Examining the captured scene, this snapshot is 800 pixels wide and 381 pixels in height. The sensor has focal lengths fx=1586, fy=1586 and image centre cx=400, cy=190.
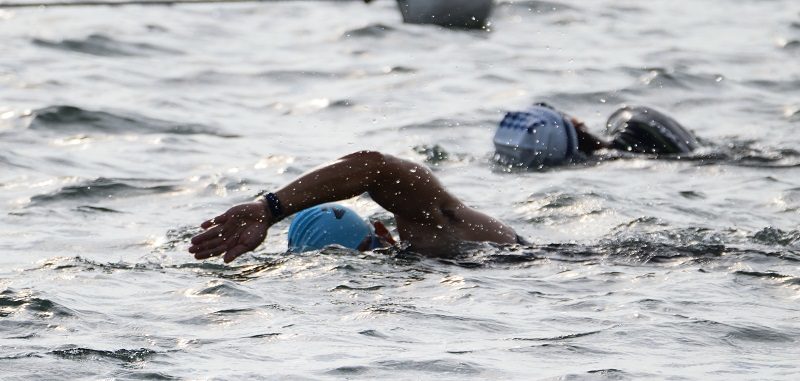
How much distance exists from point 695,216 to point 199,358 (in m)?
4.76

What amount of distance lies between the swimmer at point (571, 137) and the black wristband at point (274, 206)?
14.6 feet

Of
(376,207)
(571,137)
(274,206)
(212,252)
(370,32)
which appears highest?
(274,206)

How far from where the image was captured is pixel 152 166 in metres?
11.5

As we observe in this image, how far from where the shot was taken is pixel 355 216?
8.44 metres

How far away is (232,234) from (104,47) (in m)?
10.6

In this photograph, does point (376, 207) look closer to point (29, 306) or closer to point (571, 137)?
point (571, 137)

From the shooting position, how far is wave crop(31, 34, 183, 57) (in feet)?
55.9

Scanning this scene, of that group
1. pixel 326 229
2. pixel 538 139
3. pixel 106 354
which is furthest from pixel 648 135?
pixel 106 354

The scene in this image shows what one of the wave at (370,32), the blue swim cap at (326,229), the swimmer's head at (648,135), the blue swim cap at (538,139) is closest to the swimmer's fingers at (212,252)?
the blue swim cap at (326,229)

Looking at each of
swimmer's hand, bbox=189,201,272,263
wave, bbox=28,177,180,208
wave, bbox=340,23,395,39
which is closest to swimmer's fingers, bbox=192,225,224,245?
swimmer's hand, bbox=189,201,272,263

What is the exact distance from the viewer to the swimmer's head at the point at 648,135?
11.9 meters

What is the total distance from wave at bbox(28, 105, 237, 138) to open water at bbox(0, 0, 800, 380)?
42 mm

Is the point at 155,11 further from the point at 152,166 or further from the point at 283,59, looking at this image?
the point at 152,166

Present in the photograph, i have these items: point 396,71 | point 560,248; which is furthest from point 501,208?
point 396,71
